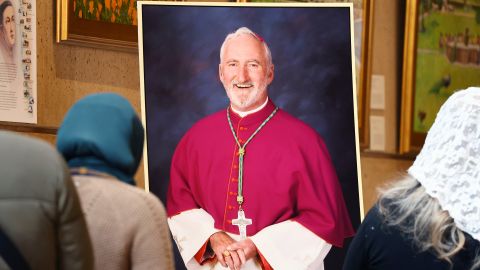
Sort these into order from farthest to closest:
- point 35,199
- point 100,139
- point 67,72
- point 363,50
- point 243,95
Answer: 1. point 363,50
2. point 67,72
3. point 243,95
4. point 100,139
5. point 35,199

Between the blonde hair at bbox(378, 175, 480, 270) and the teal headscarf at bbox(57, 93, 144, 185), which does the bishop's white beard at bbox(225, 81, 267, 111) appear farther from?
the teal headscarf at bbox(57, 93, 144, 185)

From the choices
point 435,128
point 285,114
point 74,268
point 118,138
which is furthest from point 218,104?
point 74,268

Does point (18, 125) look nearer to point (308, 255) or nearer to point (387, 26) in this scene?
point (308, 255)

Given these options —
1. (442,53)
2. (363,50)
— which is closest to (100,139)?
(363,50)

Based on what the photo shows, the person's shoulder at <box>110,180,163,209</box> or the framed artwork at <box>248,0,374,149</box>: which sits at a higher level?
the framed artwork at <box>248,0,374,149</box>

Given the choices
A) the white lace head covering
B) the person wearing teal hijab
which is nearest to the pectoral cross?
the white lace head covering

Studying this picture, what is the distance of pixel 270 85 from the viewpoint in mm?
5297

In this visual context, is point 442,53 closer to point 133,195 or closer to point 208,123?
point 208,123

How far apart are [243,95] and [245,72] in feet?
0.40

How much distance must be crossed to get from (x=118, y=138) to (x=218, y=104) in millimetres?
2353

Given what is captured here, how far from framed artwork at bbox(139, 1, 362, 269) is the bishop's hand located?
39 centimetres

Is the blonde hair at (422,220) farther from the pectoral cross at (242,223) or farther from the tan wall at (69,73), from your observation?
the tan wall at (69,73)

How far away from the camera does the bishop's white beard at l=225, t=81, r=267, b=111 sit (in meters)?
5.22

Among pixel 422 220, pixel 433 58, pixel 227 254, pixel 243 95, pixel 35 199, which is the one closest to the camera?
pixel 35 199
